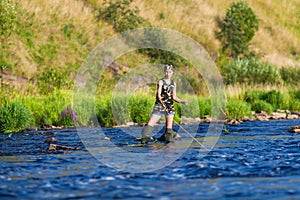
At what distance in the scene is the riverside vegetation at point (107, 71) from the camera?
2308 cm

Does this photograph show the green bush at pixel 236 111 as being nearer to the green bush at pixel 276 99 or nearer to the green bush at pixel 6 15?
the green bush at pixel 276 99

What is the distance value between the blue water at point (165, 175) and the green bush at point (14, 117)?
452cm

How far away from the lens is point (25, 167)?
11.2 m

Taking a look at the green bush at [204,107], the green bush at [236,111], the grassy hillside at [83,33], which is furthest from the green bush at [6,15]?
the green bush at [236,111]

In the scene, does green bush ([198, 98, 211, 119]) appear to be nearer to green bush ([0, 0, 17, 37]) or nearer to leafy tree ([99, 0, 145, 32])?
green bush ([0, 0, 17, 37])

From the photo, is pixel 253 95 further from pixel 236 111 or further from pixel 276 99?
pixel 236 111

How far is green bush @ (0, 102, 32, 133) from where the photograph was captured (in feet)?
65.6

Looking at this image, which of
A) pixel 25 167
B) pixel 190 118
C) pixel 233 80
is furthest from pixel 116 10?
pixel 25 167

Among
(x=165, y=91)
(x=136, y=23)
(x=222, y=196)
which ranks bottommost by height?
(x=222, y=196)

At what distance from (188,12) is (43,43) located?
20.4 metres

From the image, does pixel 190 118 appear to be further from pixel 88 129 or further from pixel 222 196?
pixel 222 196

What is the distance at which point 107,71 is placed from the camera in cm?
4059

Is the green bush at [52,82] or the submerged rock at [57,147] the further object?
the green bush at [52,82]

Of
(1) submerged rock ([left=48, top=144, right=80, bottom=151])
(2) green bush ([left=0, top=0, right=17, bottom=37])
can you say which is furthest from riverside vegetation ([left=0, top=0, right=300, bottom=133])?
(1) submerged rock ([left=48, top=144, right=80, bottom=151])
